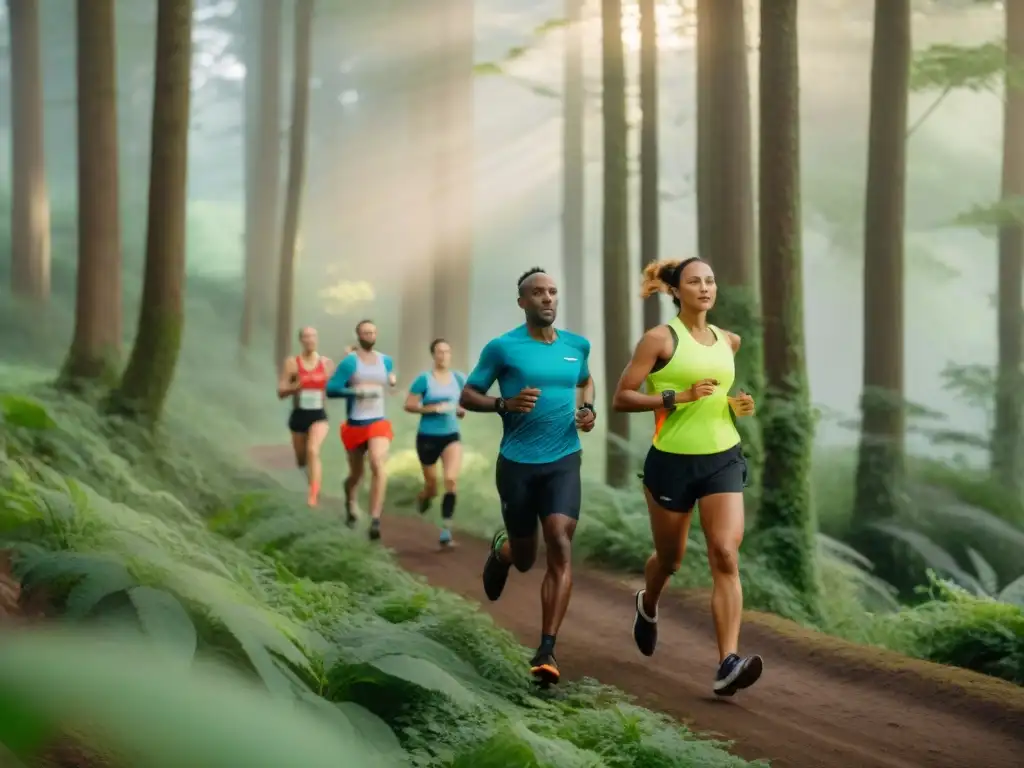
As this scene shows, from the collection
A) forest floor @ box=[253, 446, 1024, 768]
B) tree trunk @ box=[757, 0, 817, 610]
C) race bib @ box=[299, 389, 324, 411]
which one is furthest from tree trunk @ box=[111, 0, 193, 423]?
tree trunk @ box=[757, 0, 817, 610]

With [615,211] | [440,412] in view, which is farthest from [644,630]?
[615,211]

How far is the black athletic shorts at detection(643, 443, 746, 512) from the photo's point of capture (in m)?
6.14

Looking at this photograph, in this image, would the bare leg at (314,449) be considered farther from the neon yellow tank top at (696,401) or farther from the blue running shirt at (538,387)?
the neon yellow tank top at (696,401)

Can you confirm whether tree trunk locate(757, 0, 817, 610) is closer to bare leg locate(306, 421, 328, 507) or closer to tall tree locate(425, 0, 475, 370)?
bare leg locate(306, 421, 328, 507)

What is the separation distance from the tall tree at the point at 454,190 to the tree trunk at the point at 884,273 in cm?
1141

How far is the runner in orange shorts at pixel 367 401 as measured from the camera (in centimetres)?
1124

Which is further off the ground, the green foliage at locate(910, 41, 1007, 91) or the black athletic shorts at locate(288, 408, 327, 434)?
the green foliage at locate(910, 41, 1007, 91)

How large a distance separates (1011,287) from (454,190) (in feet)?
41.6

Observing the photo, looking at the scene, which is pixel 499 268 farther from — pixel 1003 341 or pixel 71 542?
pixel 71 542

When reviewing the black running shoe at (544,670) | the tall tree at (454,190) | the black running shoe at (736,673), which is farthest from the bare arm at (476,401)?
the tall tree at (454,190)

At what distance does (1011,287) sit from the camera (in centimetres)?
1923

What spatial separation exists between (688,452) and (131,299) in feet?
87.8

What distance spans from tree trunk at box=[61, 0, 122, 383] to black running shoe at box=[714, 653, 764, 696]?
9067 mm

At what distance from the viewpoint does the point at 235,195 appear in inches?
1964
